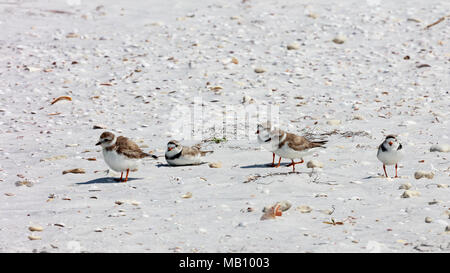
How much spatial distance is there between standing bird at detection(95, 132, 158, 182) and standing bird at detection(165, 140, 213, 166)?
0.69 meters

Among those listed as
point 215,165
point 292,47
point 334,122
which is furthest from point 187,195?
point 292,47

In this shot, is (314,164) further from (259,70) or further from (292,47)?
(292,47)

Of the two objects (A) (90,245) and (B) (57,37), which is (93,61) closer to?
(B) (57,37)

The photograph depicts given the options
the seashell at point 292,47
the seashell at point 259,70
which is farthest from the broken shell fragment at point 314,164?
the seashell at point 292,47

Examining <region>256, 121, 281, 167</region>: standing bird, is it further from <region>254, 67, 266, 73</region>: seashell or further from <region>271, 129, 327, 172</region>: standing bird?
<region>254, 67, 266, 73</region>: seashell

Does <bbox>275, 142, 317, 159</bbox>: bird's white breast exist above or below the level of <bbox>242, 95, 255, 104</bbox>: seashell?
below

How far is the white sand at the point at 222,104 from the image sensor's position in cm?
796

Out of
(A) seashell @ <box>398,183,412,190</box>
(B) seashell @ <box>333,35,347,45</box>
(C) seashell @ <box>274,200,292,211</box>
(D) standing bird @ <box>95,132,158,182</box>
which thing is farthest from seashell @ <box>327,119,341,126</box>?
(B) seashell @ <box>333,35,347,45</box>

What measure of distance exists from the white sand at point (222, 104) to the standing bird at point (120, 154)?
1.00ft

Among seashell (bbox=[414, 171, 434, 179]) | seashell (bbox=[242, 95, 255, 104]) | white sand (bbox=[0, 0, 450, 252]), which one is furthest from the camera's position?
seashell (bbox=[242, 95, 255, 104])

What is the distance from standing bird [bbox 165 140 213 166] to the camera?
10859 millimetres

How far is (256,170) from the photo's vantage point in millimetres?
10633

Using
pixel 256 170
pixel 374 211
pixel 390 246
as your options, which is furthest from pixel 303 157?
pixel 390 246

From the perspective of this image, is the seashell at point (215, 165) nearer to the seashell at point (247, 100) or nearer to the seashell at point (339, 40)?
the seashell at point (247, 100)
